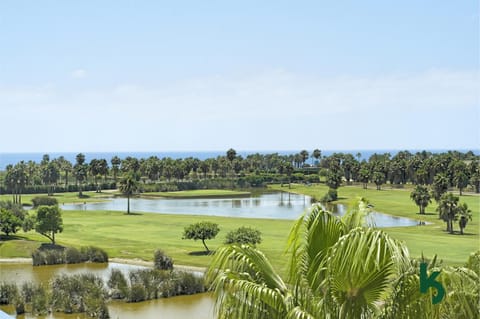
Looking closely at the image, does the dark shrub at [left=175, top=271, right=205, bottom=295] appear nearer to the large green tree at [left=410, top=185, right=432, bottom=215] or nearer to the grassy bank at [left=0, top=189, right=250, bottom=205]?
the large green tree at [left=410, top=185, right=432, bottom=215]

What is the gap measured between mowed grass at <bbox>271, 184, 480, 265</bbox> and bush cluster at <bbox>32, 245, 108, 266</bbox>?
61.9 feet

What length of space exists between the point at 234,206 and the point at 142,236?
128ft

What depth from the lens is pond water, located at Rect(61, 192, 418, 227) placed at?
265ft

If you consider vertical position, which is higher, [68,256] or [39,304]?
[68,256]

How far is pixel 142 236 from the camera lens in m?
58.1

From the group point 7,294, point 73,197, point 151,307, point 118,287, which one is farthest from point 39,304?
point 73,197

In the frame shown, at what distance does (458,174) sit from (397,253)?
109655 millimetres

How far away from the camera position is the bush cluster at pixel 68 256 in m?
43.7

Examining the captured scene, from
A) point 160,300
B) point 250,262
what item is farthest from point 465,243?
point 250,262

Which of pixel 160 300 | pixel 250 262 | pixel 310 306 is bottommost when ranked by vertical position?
pixel 160 300

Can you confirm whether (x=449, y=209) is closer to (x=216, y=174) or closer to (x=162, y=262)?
(x=162, y=262)

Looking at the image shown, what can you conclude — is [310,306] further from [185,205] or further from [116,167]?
[116,167]

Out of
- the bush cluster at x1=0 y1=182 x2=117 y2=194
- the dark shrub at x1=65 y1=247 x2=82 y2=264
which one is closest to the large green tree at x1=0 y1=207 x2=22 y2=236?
the dark shrub at x1=65 y1=247 x2=82 y2=264

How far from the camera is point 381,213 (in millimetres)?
85188
